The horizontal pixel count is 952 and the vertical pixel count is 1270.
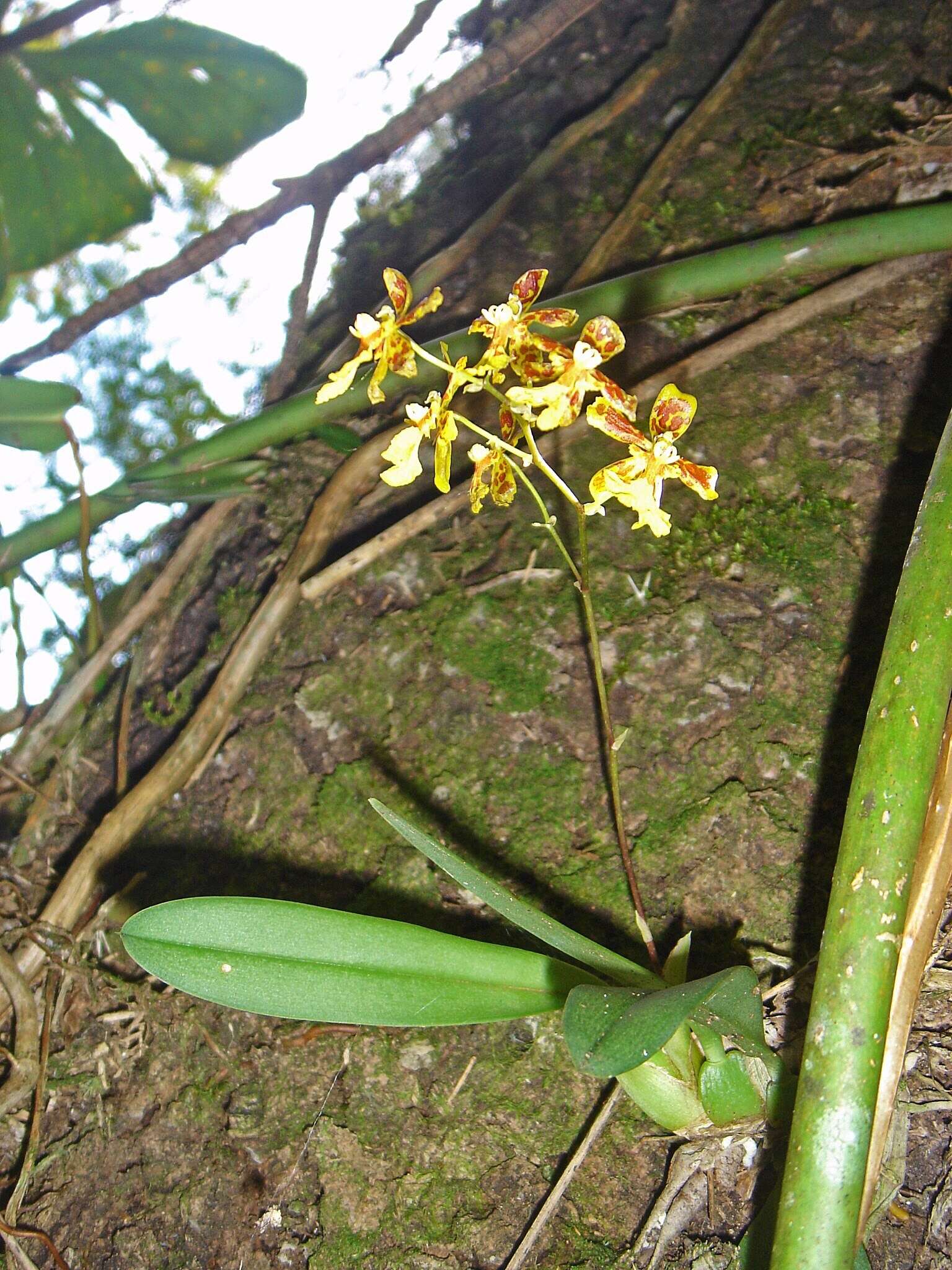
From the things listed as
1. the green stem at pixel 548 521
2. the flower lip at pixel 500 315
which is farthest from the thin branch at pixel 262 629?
the flower lip at pixel 500 315

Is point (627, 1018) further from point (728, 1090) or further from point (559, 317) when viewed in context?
point (559, 317)

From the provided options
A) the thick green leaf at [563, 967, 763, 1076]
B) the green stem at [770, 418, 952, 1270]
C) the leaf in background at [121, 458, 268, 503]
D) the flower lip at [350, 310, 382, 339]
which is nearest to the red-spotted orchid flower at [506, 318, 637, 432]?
the flower lip at [350, 310, 382, 339]

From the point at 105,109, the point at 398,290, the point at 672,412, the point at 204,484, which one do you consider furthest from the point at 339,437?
the point at 105,109

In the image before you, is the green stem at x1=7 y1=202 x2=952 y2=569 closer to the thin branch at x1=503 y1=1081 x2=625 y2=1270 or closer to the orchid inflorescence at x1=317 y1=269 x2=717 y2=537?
the orchid inflorescence at x1=317 y1=269 x2=717 y2=537

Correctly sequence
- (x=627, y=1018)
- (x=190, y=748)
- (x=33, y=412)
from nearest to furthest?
(x=627, y=1018) → (x=190, y=748) → (x=33, y=412)

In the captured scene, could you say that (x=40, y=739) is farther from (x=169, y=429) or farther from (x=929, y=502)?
(x=929, y=502)

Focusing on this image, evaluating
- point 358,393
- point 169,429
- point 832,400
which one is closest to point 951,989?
point 832,400

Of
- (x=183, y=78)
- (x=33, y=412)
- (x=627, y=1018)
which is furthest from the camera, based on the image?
(x=183, y=78)
